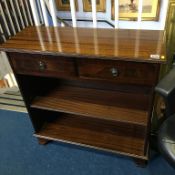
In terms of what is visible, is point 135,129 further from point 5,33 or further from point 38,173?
point 5,33

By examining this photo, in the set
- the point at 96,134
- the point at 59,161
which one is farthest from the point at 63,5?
the point at 59,161

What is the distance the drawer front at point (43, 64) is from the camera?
41.4 inches

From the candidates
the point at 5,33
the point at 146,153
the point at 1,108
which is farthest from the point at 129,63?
the point at 1,108

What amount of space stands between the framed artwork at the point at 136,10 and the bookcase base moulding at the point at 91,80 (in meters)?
0.29

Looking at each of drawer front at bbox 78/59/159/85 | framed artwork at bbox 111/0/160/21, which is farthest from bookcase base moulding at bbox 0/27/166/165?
framed artwork at bbox 111/0/160/21

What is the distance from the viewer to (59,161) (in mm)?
1439

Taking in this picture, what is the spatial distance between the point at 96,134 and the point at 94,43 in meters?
0.68

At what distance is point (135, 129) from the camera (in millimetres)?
1460

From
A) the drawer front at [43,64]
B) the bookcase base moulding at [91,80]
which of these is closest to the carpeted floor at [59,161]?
the bookcase base moulding at [91,80]

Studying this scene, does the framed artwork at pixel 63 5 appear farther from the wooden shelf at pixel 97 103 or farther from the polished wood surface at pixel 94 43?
the wooden shelf at pixel 97 103

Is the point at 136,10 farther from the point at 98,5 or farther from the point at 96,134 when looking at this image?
the point at 96,134

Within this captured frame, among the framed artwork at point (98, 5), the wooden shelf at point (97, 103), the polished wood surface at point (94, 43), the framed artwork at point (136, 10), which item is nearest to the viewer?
the polished wood surface at point (94, 43)

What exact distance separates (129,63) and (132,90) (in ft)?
1.37

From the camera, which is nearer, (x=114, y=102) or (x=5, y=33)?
(x=114, y=102)
